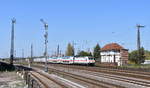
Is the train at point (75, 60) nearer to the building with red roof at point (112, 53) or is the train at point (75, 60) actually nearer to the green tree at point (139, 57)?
the green tree at point (139, 57)

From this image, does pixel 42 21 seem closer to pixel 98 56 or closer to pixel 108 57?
pixel 108 57

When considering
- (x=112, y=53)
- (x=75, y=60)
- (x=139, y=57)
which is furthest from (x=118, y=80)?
(x=112, y=53)

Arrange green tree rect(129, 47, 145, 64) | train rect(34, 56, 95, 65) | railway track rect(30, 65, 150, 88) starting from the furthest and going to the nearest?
train rect(34, 56, 95, 65) → green tree rect(129, 47, 145, 64) → railway track rect(30, 65, 150, 88)

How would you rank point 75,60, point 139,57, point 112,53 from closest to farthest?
point 139,57
point 75,60
point 112,53

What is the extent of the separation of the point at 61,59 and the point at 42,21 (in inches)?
2133

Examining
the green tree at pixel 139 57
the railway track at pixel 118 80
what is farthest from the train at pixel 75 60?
the railway track at pixel 118 80

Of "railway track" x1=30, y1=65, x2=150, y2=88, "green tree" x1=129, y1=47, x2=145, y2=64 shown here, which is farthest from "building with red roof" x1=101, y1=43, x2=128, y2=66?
"railway track" x1=30, y1=65, x2=150, y2=88

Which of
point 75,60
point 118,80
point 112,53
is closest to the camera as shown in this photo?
point 118,80

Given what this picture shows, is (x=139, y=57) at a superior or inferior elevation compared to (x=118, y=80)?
superior

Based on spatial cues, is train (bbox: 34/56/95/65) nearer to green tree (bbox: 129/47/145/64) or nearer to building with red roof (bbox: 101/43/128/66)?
green tree (bbox: 129/47/145/64)

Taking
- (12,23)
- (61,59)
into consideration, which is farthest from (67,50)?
(12,23)

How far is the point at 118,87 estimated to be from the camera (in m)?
27.6

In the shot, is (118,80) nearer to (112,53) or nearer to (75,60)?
(75,60)

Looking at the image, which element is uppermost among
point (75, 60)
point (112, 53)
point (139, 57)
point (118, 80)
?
point (112, 53)
